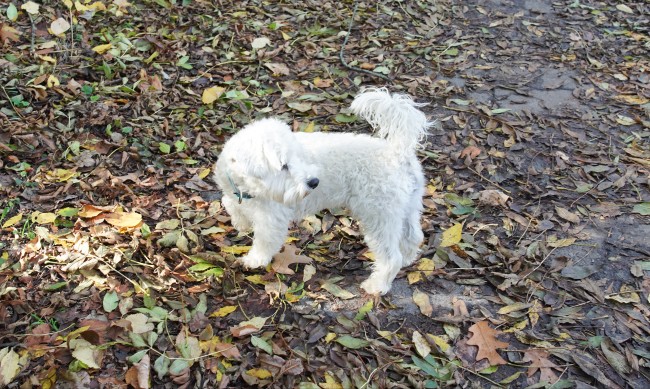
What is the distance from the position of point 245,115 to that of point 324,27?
2456 mm

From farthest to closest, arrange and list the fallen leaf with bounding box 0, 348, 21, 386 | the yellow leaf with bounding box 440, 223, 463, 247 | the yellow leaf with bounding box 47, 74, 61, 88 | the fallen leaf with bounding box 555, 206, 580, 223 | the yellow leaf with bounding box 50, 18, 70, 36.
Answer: the yellow leaf with bounding box 50, 18, 70, 36, the yellow leaf with bounding box 47, 74, 61, 88, the fallen leaf with bounding box 555, 206, 580, 223, the yellow leaf with bounding box 440, 223, 463, 247, the fallen leaf with bounding box 0, 348, 21, 386

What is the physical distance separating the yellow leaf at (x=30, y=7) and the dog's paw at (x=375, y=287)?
5017 millimetres

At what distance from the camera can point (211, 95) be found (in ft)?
19.1

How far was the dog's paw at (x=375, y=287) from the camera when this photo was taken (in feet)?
13.6

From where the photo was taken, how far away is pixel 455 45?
24.9 feet

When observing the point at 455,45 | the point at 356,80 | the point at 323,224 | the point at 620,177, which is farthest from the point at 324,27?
the point at 620,177

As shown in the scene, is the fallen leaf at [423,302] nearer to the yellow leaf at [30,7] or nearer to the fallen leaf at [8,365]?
the fallen leaf at [8,365]

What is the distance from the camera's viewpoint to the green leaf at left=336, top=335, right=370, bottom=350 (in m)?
3.69

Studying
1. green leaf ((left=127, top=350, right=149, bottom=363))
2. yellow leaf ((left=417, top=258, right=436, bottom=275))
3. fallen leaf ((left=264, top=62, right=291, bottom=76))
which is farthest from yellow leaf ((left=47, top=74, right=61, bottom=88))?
yellow leaf ((left=417, top=258, right=436, bottom=275))

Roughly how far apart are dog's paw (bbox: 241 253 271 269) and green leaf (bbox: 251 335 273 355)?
68cm

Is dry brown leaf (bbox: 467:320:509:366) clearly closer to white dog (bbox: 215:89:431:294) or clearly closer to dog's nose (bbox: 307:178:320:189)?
white dog (bbox: 215:89:431:294)

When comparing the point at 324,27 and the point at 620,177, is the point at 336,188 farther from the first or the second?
the point at 324,27

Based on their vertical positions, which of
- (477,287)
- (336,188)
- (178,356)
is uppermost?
(336,188)

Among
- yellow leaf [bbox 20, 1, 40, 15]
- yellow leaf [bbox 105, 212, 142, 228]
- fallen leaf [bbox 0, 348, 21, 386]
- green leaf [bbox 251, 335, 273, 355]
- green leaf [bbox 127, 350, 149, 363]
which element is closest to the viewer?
fallen leaf [bbox 0, 348, 21, 386]
